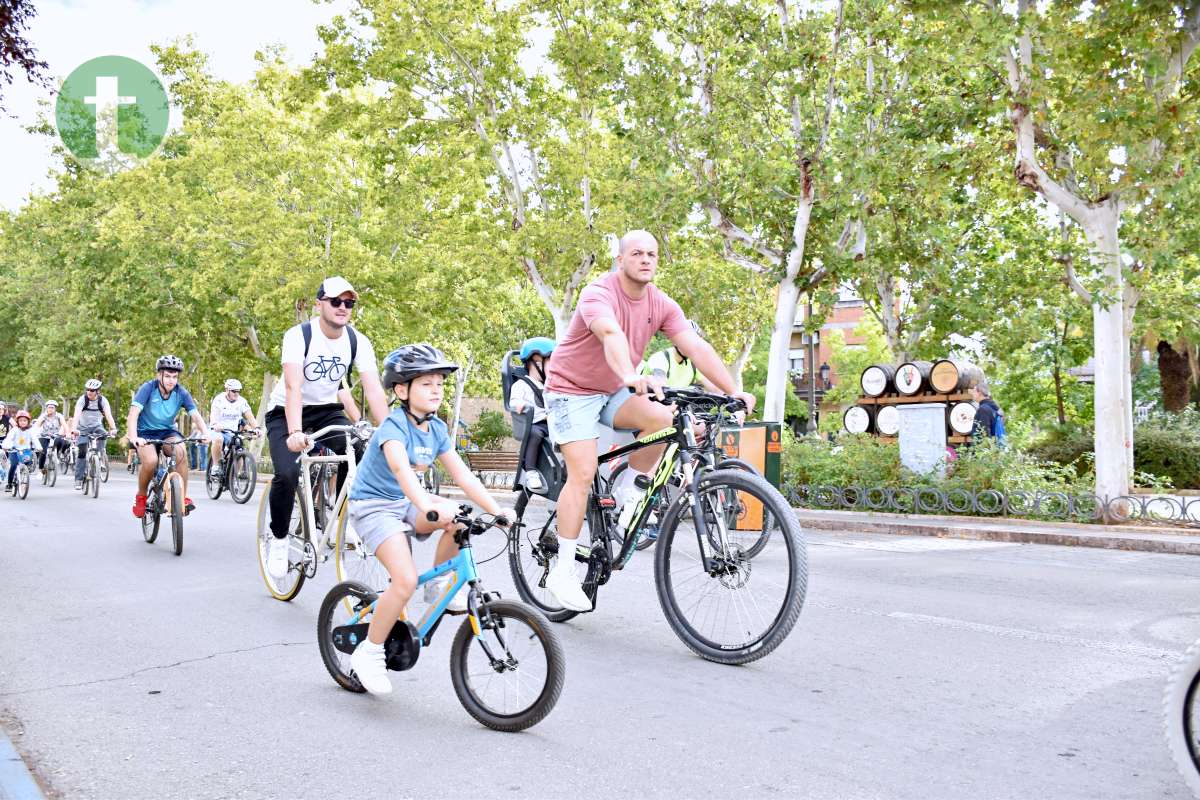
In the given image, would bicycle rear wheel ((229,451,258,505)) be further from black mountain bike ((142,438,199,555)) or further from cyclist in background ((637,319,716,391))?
cyclist in background ((637,319,716,391))

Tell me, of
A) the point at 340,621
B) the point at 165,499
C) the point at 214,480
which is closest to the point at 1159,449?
the point at 214,480

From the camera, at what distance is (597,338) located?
562 centimetres

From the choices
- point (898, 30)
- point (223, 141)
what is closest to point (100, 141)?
point (223, 141)

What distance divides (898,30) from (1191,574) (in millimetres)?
10017

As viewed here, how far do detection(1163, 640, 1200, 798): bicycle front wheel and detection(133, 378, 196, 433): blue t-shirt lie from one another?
910 cm

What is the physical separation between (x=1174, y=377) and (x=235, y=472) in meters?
25.6

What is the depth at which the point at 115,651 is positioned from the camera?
228 inches

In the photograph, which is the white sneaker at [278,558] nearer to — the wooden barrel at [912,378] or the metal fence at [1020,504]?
the metal fence at [1020,504]

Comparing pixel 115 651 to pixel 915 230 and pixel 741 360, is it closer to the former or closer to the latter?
pixel 915 230

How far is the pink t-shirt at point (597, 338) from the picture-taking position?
5.58 metres

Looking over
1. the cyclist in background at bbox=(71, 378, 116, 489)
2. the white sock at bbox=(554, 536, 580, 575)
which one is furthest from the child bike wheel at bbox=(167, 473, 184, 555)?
the cyclist in background at bbox=(71, 378, 116, 489)

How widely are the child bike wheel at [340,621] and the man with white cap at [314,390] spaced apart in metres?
1.88

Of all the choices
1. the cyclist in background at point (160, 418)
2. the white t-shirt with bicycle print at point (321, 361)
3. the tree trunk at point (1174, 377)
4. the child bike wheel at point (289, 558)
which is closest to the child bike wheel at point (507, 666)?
the white t-shirt with bicycle print at point (321, 361)

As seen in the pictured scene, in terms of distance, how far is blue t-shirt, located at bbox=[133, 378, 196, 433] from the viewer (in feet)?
33.7
